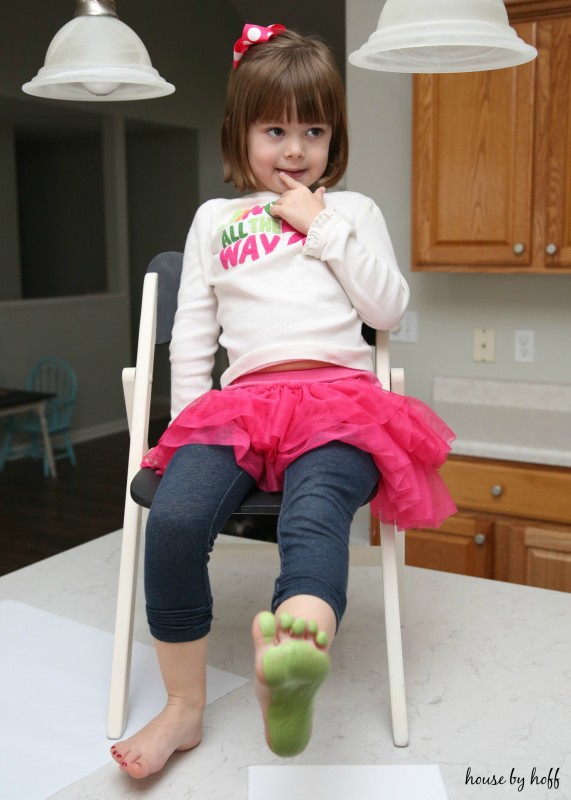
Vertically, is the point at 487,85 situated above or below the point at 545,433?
above

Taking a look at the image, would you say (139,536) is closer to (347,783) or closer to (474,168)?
(347,783)

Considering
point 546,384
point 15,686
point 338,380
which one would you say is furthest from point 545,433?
point 15,686

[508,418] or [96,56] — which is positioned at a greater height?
[96,56]

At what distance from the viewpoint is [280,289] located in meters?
1.54

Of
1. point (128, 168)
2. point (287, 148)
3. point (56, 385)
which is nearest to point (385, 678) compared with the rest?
point (287, 148)

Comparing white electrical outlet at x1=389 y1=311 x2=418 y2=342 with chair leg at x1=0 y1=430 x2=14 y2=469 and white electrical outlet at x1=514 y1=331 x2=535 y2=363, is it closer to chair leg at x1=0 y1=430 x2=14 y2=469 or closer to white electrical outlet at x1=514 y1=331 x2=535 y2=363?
white electrical outlet at x1=514 y1=331 x2=535 y2=363

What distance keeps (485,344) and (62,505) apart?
2.78 meters

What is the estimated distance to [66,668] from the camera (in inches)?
66.1

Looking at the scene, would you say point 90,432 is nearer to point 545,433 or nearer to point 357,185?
point 357,185

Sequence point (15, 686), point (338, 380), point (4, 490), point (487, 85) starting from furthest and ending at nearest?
point (4, 490), point (487, 85), point (15, 686), point (338, 380)

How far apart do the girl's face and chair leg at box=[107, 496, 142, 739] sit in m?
0.68

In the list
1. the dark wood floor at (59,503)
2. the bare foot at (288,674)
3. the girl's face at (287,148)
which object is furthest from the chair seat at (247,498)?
the dark wood floor at (59,503)

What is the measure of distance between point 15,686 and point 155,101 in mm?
5758

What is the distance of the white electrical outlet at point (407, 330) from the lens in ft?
9.71
